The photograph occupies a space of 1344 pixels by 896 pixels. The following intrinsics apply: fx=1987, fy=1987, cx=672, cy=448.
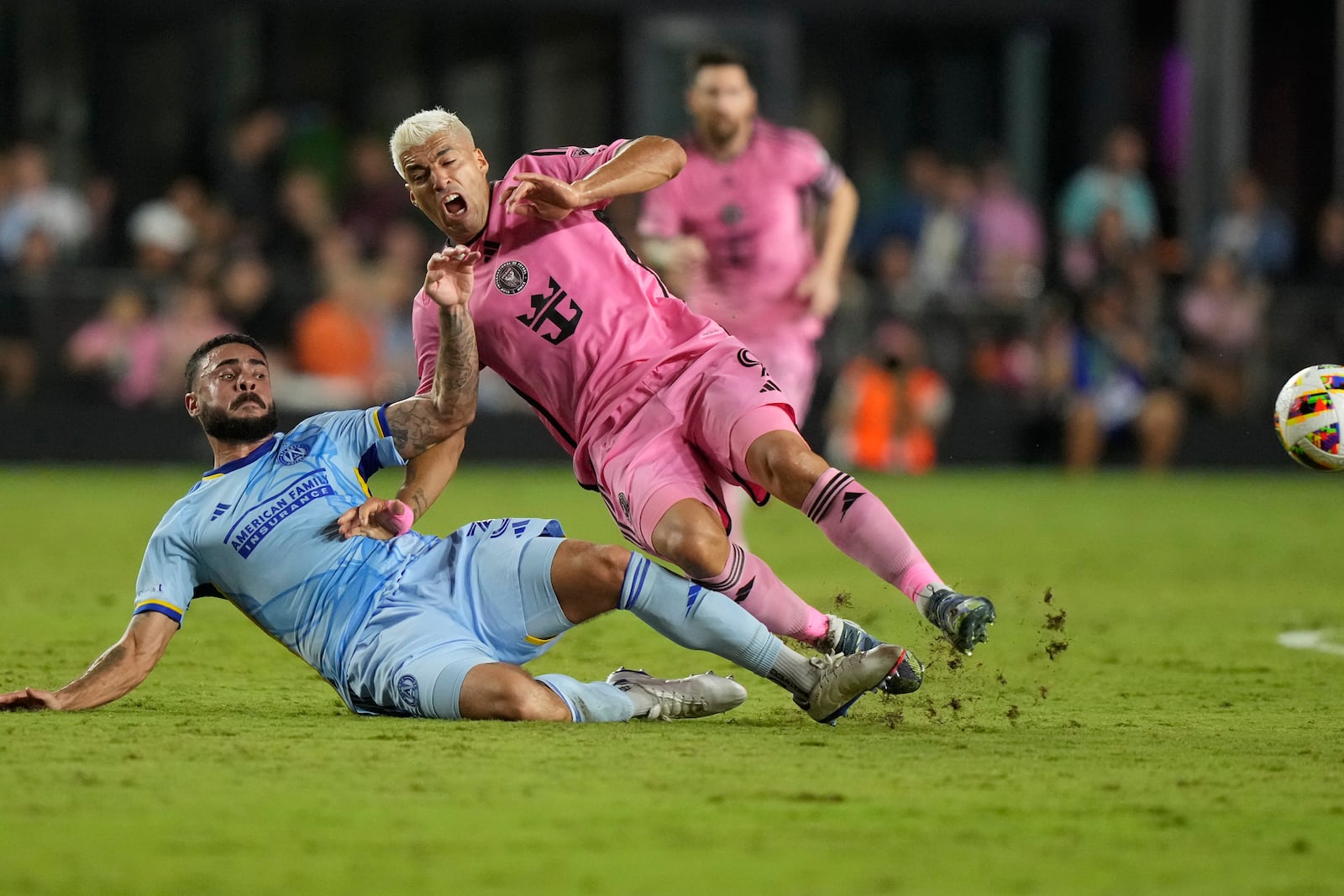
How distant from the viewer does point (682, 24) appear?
20.9 metres

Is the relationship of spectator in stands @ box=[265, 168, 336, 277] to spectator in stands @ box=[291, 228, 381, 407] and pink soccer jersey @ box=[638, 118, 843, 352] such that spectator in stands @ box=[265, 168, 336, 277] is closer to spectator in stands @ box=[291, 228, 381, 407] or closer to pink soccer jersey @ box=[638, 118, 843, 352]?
spectator in stands @ box=[291, 228, 381, 407]

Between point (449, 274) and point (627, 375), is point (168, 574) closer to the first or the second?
point (449, 274)

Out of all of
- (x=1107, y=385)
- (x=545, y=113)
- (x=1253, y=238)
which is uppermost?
(x=545, y=113)

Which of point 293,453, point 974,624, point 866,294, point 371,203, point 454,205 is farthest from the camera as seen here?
point 866,294


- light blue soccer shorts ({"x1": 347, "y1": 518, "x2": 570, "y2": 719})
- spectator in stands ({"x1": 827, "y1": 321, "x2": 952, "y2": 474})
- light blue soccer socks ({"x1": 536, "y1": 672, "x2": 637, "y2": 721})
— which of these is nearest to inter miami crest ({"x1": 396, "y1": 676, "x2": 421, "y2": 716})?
light blue soccer shorts ({"x1": 347, "y1": 518, "x2": 570, "y2": 719})

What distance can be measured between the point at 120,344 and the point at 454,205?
460 inches

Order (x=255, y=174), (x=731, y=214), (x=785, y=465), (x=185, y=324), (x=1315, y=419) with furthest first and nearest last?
(x=255, y=174), (x=185, y=324), (x=731, y=214), (x=1315, y=419), (x=785, y=465)

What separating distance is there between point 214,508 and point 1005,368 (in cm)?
1379

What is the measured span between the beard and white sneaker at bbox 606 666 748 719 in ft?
4.12

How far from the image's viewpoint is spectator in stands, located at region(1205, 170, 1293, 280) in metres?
19.2

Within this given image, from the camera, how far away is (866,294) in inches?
724

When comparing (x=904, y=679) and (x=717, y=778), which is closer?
(x=717, y=778)

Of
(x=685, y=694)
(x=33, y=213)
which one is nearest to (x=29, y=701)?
(x=685, y=694)

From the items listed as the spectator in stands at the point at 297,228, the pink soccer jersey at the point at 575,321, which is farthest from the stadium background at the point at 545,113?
the pink soccer jersey at the point at 575,321
